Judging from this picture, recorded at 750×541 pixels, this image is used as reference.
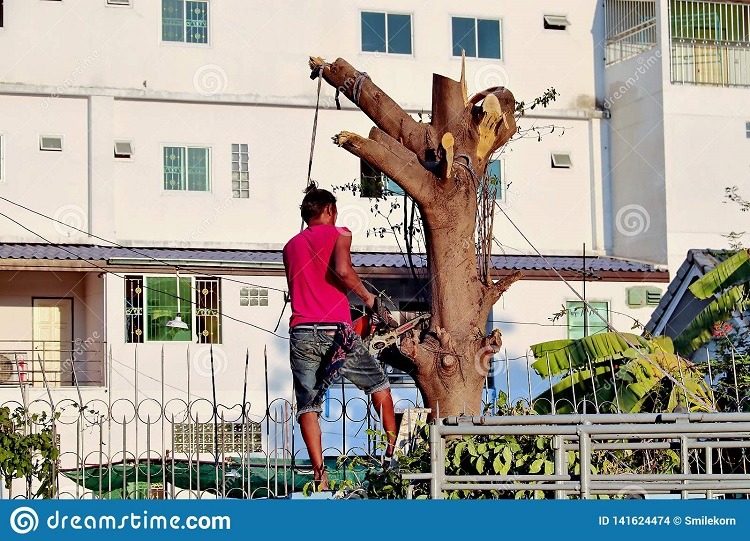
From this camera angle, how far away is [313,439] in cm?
954

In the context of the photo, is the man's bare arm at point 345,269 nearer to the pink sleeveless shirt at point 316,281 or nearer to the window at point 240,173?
the pink sleeveless shirt at point 316,281

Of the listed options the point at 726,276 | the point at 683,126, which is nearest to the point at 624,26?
the point at 683,126

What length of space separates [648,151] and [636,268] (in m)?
2.52

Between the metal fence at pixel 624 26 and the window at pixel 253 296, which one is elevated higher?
the metal fence at pixel 624 26

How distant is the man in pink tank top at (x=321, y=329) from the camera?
31.2 feet

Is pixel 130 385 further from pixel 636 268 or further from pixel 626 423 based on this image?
pixel 626 423

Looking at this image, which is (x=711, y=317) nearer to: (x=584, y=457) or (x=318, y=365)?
(x=318, y=365)

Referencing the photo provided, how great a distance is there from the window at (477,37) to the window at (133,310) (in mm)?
8630

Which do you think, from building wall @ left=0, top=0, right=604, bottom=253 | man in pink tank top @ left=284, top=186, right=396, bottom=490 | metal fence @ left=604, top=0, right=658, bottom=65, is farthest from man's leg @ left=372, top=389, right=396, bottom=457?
metal fence @ left=604, top=0, right=658, bottom=65

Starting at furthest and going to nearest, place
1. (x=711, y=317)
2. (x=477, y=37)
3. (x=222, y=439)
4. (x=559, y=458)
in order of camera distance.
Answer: (x=477, y=37) < (x=711, y=317) < (x=222, y=439) < (x=559, y=458)

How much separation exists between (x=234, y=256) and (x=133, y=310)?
2.24m

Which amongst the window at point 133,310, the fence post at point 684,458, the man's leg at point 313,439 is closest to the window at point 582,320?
the window at point 133,310

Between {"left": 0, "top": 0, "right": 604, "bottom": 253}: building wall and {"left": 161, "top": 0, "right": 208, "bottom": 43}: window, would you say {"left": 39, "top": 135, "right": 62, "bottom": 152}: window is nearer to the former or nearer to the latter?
{"left": 0, "top": 0, "right": 604, "bottom": 253}: building wall

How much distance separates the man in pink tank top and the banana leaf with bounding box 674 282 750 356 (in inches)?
255
